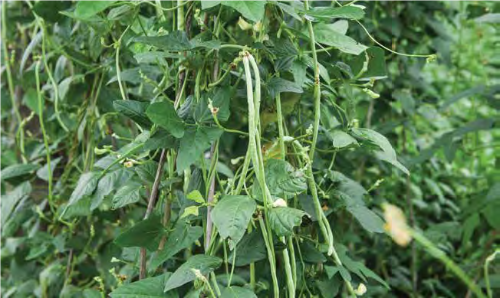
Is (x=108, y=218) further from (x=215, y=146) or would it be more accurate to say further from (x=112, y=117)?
(x=215, y=146)

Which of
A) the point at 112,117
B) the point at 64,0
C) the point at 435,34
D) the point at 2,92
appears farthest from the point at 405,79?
the point at 2,92

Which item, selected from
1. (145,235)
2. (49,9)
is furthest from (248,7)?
(49,9)

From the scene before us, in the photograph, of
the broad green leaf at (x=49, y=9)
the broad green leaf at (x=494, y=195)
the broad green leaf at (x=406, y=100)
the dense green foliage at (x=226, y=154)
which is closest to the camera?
the dense green foliage at (x=226, y=154)

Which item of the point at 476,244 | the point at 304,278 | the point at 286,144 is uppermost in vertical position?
the point at 286,144

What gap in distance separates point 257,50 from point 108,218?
0.59 meters

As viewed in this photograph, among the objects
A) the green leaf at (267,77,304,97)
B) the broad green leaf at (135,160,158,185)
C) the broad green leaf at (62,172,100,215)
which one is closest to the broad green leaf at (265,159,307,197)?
the green leaf at (267,77,304,97)

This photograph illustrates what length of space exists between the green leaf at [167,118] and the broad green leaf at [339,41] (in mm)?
234

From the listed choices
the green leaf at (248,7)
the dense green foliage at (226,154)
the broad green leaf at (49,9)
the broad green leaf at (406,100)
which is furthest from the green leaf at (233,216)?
the broad green leaf at (406,100)

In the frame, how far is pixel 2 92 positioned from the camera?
1.55 metres

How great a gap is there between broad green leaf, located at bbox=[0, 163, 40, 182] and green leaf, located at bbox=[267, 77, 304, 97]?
0.67 m

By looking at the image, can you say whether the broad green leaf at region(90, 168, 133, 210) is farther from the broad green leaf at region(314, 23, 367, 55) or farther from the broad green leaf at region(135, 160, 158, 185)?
the broad green leaf at region(314, 23, 367, 55)

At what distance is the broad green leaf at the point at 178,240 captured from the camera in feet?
2.68

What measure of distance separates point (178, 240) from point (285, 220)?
0.65 feet

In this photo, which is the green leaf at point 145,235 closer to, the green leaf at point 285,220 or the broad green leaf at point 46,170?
the green leaf at point 285,220
